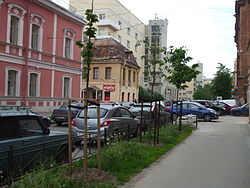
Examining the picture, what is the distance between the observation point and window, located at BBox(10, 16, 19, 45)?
72.2 ft

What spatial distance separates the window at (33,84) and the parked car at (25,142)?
58.3ft

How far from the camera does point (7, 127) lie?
19.2 feet

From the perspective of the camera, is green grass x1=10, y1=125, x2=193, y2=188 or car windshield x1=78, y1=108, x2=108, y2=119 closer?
green grass x1=10, y1=125, x2=193, y2=188

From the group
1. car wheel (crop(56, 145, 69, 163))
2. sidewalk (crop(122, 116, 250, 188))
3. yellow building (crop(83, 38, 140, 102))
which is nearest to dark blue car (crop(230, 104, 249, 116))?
yellow building (crop(83, 38, 140, 102))

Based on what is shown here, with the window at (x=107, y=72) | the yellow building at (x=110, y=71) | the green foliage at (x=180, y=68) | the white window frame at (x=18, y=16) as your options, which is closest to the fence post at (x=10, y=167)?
the green foliage at (x=180, y=68)

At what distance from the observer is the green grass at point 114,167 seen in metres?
4.84

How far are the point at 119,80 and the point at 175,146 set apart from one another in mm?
30614

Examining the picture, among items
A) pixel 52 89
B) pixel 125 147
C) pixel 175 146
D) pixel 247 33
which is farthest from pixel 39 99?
pixel 247 33

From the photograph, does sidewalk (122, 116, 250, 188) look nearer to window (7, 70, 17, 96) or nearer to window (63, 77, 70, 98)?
window (7, 70, 17, 96)

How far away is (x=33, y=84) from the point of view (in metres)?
24.2

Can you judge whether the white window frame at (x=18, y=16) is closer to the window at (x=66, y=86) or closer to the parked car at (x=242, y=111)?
the window at (x=66, y=86)

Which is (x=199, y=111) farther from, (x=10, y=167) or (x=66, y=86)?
(x=10, y=167)

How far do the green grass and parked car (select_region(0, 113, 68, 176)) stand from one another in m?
0.52

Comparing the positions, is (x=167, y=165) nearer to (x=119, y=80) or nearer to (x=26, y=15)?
(x=26, y=15)
